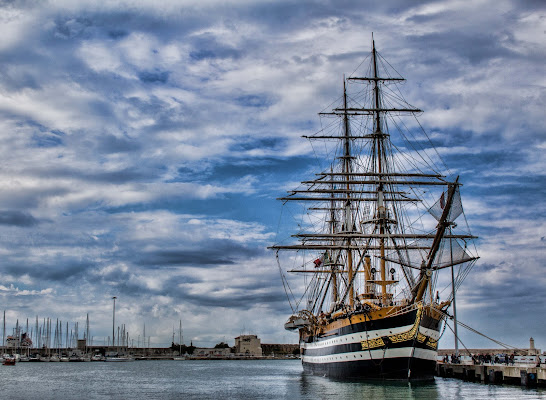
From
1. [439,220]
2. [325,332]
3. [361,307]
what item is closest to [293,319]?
[325,332]

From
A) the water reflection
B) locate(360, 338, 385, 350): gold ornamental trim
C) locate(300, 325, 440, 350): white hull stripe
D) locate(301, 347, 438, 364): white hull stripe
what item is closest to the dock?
locate(301, 347, 438, 364): white hull stripe

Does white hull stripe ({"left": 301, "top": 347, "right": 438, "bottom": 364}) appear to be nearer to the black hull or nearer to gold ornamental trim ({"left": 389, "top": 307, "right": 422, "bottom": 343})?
the black hull

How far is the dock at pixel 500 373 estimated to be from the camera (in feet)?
156

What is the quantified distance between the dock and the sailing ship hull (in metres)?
4.90

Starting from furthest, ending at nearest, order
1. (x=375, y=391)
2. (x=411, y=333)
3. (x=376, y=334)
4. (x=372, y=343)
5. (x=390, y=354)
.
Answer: (x=372, y=343), (x=376, y=334), (x=390, y=354), (x=411, y=333), (x=375, y=391)

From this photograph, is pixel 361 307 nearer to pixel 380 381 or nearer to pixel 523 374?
pixel 380 381

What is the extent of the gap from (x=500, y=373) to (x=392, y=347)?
10.0 metres

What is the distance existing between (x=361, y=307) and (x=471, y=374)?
14476 millimetres

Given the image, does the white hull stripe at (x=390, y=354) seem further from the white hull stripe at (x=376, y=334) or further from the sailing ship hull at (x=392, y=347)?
the white hull stripe at (x=376, y=334)

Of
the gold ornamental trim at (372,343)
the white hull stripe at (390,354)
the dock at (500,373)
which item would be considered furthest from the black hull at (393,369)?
the dock at (500,373)

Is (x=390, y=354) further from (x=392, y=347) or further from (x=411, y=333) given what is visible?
(x=411, y=333)

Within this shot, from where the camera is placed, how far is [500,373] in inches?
2077

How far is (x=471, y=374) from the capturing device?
195 feet

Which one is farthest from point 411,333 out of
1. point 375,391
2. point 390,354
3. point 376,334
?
point 375,391
